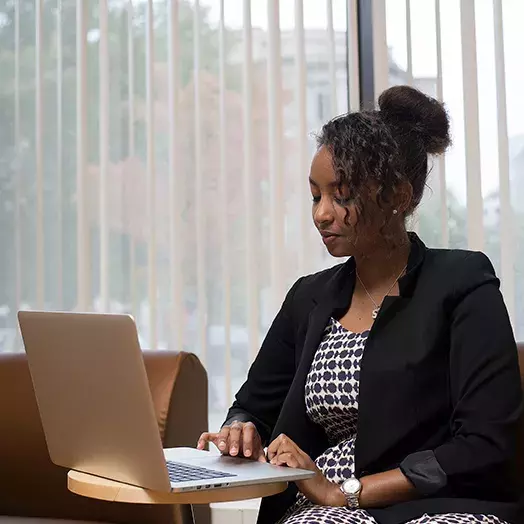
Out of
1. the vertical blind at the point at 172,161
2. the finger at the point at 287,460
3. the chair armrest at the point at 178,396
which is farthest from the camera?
the vertical blind at the point at 172,161

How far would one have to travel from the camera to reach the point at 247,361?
296 centimetres

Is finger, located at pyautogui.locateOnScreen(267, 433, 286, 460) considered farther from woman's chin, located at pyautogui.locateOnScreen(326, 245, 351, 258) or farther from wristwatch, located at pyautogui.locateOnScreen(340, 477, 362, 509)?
woman's chin, located at pyautogui.locateOnScreen(326, 245, 351, 258)

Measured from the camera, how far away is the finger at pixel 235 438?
1.85 m

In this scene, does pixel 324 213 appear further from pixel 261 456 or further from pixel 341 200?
pixel 261 456

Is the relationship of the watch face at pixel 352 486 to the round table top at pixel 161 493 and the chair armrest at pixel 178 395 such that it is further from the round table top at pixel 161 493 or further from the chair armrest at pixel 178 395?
the chair armrest at pixel 178 395

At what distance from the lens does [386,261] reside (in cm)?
199

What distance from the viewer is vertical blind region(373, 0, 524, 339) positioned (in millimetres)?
2859

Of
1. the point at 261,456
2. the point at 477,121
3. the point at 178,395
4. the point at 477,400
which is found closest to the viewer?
the point at 477,400

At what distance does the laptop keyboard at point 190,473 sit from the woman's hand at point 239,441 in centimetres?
17

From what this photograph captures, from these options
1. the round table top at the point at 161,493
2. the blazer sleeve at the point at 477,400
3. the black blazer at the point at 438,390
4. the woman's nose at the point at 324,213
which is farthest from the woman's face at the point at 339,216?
the round table top at the point at 161,493

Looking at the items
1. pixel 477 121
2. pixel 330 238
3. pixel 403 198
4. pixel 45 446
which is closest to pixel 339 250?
pixel 330 238

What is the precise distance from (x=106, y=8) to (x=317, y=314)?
5.07 ft

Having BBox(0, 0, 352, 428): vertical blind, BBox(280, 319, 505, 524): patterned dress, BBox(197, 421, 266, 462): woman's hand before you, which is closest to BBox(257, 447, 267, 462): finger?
BBox(197, 421, 266, 462): woman's hand

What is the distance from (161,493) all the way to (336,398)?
499 mm
